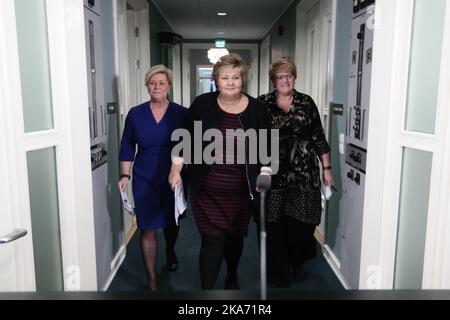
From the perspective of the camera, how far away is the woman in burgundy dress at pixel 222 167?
2119 mm

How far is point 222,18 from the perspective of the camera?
21.0 feet

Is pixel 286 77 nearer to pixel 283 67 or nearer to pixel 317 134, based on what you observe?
pixel 283 67

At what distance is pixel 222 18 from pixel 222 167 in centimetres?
476

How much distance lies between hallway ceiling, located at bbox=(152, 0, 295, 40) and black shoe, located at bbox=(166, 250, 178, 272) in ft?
10.8

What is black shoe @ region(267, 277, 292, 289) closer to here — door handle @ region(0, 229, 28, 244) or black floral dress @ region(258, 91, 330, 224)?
black floral dress @ region(258, 91, 330, 224)

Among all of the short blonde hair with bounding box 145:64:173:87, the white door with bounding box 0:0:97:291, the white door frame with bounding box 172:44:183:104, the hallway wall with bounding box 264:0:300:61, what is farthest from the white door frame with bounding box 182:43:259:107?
the white door with bounding box 0:0:97:291

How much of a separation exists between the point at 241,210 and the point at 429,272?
114 centimetres

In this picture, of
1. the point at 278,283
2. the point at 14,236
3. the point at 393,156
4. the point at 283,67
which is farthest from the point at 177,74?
the point at 14,236

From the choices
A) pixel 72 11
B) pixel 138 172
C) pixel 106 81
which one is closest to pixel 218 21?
pixel 106 81

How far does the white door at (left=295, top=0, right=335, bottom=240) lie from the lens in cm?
365

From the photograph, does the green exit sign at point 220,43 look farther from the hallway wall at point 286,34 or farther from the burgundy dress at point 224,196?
the burgundy dress at point 224,196

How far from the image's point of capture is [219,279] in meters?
2.80
